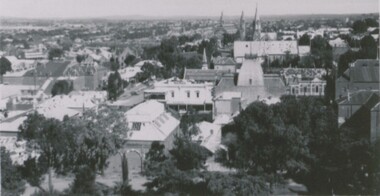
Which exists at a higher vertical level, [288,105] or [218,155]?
[288,105]

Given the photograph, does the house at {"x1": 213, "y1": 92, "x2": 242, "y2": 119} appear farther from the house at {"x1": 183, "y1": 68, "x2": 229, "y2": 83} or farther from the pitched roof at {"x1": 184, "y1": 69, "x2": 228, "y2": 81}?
the pitched roof at {"x1": 184, "y1": 69, "x2": 228, "y2": 81}

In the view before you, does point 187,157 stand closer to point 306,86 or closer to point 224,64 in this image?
point 306,86

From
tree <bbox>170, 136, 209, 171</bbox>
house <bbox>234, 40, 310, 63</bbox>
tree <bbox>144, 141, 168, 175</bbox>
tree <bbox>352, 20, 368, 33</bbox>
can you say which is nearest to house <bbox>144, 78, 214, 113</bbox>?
tree <bbox>144, 141, 168, 175</bbox>

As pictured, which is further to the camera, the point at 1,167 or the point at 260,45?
the point at 260,45

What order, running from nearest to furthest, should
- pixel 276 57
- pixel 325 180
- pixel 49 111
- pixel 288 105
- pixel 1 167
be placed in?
1. pixel 1 167
2. pixel 325 180
3. pixel 288 105
4. pixel 49 111
5. pixel 276 57

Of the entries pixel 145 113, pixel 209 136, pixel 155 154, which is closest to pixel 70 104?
pixel 145 113

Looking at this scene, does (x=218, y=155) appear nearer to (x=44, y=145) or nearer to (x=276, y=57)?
(x=44, y=145)

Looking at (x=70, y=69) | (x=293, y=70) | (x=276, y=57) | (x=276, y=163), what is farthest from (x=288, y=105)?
(x=276, y=57)

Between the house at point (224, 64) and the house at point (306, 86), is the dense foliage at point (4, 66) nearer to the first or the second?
the house at point (224, 64)

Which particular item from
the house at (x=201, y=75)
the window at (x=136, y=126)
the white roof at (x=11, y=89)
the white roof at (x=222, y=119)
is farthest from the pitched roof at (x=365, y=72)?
the white roof at (x=11, y=89)
